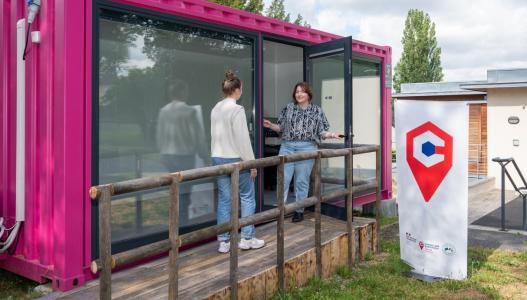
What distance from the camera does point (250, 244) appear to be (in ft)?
15.3

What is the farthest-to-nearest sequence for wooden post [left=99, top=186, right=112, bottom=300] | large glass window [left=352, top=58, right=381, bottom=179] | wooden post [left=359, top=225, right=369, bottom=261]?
1. large glass window [left=352, top=58, right=381, bottom=179]
2. wooden post [left=359, top=225, right=369, bottom=261]
3. wooden post [left=99, top=186, right=112, bottom=300]

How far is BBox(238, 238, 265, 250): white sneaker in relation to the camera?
15.3 ft

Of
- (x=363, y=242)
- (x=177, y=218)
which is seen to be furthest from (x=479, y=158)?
(x=177, y=218)

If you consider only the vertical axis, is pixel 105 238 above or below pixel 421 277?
above

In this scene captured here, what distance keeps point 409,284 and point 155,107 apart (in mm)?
2980

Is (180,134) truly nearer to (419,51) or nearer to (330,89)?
(330,89)

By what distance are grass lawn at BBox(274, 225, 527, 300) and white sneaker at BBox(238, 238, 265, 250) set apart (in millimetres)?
592

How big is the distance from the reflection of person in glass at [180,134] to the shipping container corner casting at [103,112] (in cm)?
1

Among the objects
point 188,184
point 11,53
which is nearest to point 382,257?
point 188,184

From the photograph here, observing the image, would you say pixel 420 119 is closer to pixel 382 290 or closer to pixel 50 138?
pixel 382 290

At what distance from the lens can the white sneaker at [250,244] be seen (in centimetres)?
465

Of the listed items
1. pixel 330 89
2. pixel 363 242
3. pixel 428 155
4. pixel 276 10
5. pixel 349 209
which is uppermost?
pixel 276 10

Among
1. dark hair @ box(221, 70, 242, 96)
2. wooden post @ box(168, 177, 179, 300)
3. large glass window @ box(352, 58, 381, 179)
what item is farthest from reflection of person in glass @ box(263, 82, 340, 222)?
wooden post @ box(168, 177, 179, 300)

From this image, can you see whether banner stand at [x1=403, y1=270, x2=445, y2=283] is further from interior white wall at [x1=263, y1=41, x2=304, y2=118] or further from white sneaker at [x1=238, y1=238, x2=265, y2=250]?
interior white wall at [x1=263, y1=41, x2=304, y2=118]
